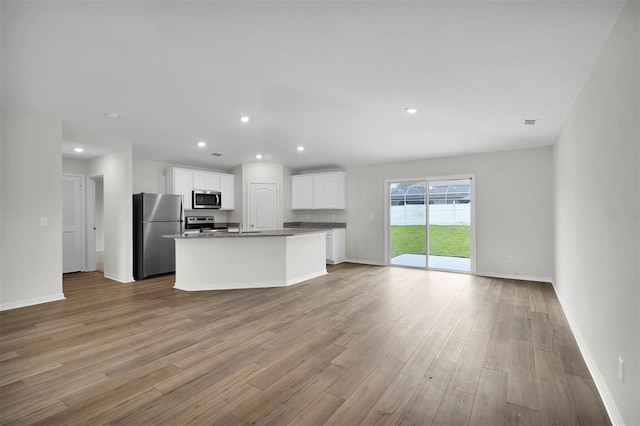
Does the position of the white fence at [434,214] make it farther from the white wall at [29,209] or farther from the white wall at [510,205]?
the white wall at [29,209]

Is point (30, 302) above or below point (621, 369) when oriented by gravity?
below

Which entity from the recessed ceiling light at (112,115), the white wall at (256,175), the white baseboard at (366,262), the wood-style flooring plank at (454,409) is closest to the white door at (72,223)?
the white wall at (256,175)

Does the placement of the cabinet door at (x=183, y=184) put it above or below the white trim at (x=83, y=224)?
above

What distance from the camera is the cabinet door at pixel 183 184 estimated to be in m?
6.46

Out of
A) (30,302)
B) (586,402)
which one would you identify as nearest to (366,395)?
(586,402)

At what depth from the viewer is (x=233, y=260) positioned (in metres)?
4.77

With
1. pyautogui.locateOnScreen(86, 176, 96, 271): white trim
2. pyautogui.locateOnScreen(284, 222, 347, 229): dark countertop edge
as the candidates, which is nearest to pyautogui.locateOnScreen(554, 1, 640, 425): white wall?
pyautogui.locateOnScreen(284, 222, 347, 229): dark countertop edge

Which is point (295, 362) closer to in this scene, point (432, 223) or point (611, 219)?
point (611, 219)

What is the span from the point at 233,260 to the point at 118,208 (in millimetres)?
2406

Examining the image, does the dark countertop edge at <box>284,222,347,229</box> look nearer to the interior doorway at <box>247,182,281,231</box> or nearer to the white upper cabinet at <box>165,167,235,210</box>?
the interior doorway at <box>247,182,281,231</box>

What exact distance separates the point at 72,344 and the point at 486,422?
3414mm

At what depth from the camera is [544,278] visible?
519 cm

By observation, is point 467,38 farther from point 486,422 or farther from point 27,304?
point 27,304

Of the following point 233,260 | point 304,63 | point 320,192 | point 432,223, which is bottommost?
point 233,260
